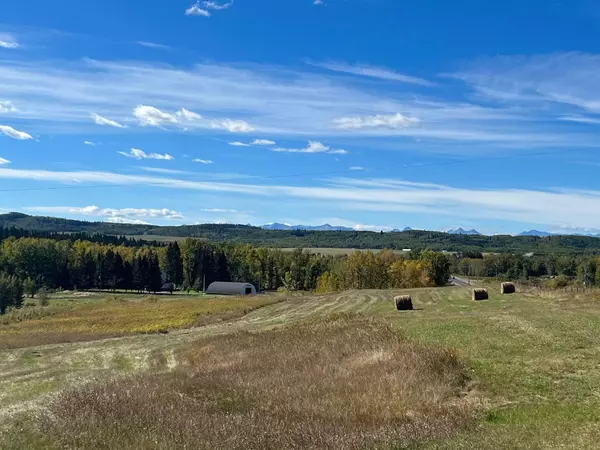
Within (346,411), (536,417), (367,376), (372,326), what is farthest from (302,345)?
(536,417)

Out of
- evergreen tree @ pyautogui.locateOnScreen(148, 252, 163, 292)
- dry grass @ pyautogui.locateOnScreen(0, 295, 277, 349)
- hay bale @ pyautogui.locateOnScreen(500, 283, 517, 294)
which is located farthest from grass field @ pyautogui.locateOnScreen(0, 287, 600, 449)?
evergreen tree @ pyautogui.locateOnScreen(148, 252, 163, 292)

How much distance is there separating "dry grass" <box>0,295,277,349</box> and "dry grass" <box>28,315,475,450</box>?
85.6 ft

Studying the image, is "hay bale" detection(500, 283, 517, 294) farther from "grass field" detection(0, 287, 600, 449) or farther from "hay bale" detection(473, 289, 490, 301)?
"grass field" detection(0, 287, 600, 449)

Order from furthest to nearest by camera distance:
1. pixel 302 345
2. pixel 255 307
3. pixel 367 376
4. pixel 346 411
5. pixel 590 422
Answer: pixel 255 307 < pixel 302 345 < pixel 367 376 < pixel 346 411 < pixel 590 422

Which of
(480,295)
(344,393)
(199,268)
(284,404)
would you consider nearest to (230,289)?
(199,268)

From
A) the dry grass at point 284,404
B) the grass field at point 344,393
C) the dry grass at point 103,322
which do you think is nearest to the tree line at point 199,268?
the dry grass at point 103,322

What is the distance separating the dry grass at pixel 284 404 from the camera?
12969 mm

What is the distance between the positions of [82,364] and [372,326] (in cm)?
1560

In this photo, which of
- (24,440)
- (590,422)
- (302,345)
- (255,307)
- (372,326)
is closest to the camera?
(590,422)

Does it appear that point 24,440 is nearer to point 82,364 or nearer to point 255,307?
point 82,364

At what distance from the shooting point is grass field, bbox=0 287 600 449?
42.2 feet

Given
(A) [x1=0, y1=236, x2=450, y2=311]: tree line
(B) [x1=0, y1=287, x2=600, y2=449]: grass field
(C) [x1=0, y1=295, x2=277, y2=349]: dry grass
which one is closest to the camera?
(B) [x1=0, y1=287, x2=600, y2=449]: grass field

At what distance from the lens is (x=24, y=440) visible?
45.6 feet

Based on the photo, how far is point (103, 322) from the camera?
62.4m
